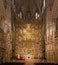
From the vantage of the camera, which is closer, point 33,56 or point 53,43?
point 53,43

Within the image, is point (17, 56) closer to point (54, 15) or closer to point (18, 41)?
point (18, 41)

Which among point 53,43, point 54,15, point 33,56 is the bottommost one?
point 33,56

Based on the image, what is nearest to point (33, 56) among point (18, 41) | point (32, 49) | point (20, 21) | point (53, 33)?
point (32, 49)

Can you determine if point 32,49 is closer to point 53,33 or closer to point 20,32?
point 20,32

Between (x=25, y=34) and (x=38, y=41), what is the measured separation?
3.60 meters

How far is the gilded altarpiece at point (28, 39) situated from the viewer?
4625 cm

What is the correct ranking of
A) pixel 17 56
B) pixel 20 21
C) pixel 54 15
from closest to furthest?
pixel 54 15 < pixel 17 56 < pixel 20 21

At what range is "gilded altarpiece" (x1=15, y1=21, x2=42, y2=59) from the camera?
152ft

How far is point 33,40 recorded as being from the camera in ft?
156

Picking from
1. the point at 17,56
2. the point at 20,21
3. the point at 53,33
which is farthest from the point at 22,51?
the point at 53,33

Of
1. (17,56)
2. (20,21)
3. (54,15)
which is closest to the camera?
(54,15)

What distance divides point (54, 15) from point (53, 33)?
3.13m

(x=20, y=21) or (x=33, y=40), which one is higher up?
(x=20, y=21)

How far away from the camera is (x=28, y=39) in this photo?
47.7 metres
